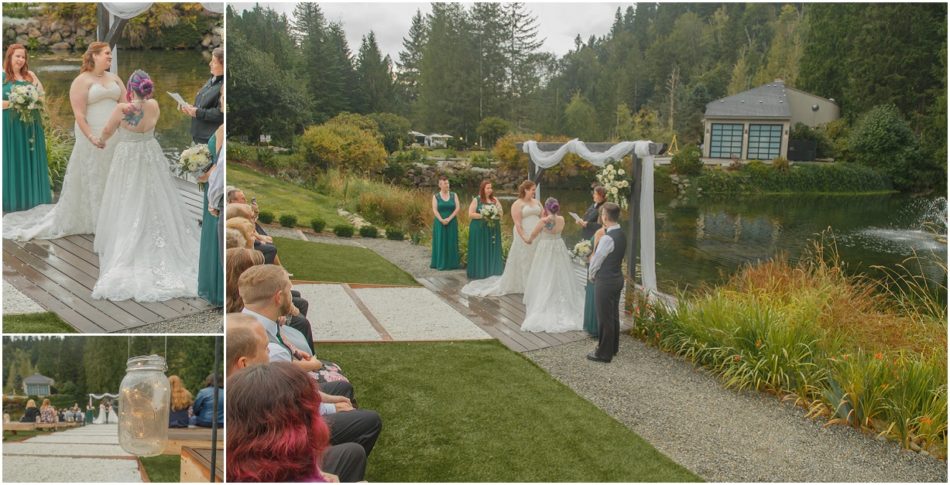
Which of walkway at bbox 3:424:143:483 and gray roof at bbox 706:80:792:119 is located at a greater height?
gray roof at bbox 706:80:792:119

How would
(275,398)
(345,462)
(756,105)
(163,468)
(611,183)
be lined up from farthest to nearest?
(756,105) < (611,183) < (345,462) < (163,468) < (275,398)

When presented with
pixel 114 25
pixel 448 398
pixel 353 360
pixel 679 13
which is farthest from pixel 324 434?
pixel 679 13

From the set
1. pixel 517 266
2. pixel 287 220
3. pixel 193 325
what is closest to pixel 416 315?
pixel 517 266

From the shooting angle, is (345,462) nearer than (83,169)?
No

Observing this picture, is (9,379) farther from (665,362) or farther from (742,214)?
(742,214)

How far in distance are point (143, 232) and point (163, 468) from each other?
2.57 feet

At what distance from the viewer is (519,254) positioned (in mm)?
8781

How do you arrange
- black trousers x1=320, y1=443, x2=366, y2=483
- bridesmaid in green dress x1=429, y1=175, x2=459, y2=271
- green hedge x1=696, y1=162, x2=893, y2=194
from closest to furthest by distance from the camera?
black trousers x1=320, y1=443, x2=366, y2=483 → bridesmaid in green dress x1=429, y1=175, x2=459, y2=271 → green hedge x1=696, y1=162, x2=893, y2=194

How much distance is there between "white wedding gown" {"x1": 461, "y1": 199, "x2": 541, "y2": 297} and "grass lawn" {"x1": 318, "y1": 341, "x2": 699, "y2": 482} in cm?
238

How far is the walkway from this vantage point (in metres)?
2.25

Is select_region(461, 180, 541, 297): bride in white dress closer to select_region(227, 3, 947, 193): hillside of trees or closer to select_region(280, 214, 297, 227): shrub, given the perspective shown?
select_region(280, 214, 297, 227): shrub

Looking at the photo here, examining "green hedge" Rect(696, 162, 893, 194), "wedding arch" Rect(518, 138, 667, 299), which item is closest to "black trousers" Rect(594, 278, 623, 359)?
"wedding arch" Rect(518, 138, 667, 299)

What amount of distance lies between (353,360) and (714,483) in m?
3.08

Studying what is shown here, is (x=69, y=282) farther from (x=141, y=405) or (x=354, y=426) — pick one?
(x=354, y=426)
